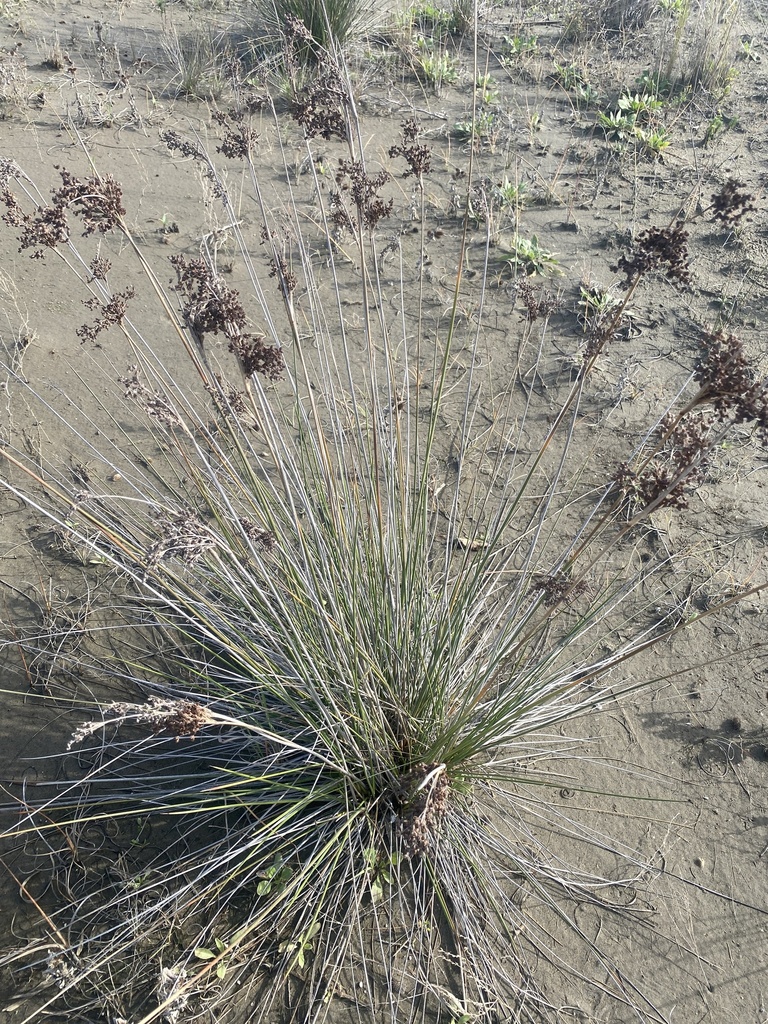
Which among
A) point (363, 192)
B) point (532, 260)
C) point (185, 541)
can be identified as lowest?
point (532, 260)

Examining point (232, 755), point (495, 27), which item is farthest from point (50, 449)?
point (495, 27)

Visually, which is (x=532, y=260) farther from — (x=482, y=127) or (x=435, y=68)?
(x=435, y=68)

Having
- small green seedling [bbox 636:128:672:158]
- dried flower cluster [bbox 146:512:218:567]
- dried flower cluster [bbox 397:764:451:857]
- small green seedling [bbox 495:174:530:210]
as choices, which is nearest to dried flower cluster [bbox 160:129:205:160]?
dried flower cluster [bbox 146:512:218:567]

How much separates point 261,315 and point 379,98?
2.95m

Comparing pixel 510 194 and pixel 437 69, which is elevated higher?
pixel 437 69

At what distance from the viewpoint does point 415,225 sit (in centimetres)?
499

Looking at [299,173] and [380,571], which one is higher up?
[299,173]

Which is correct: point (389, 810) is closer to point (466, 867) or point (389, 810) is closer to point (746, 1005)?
point (466, 867)

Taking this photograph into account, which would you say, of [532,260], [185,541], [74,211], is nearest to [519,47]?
[532,260]

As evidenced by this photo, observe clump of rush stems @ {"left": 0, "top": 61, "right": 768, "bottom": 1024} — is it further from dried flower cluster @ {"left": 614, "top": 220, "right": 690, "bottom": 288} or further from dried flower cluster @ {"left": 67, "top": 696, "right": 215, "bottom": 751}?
dried flower cluster @ {"left": 67, "top": 696, "right": 215, "bottom": 751}

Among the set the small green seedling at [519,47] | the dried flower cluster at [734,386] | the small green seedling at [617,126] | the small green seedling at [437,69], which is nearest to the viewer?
the dried flower cluster at [734,386]

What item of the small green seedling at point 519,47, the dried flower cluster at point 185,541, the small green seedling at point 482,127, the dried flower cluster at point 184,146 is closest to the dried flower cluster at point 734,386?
the dried flower cluster at point 185,541

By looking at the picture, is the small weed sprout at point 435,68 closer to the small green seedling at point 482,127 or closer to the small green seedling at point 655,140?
the small green seedling at point 482,127

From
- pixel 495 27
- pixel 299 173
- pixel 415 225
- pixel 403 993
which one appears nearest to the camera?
pixel 403 993
